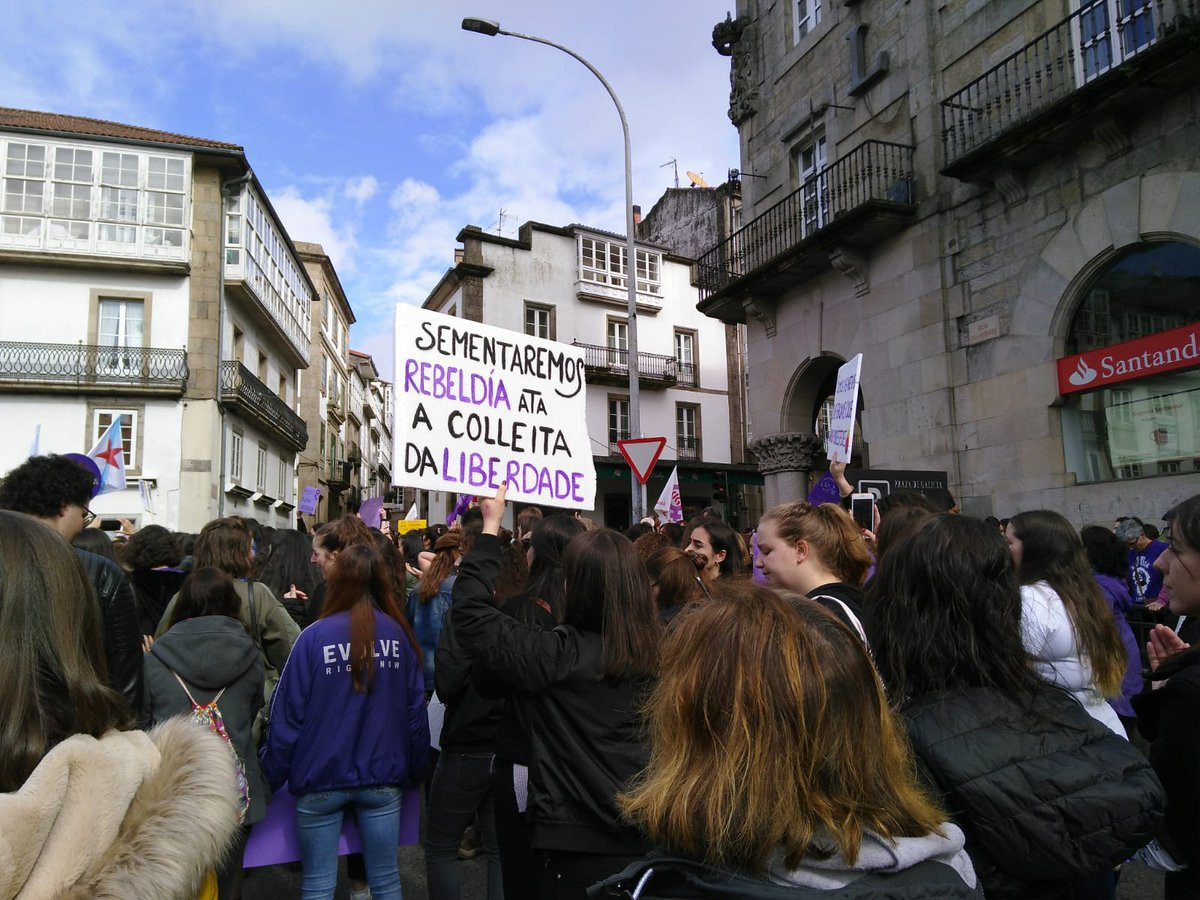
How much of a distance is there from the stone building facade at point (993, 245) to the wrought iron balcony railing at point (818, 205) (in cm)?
5

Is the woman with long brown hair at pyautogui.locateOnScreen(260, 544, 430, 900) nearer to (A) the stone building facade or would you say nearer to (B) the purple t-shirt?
(B) the purple t-shirt

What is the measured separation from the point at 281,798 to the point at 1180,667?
350 cm

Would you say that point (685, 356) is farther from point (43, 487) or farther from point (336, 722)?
point (43, 487)

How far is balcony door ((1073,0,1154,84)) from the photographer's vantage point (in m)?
8.80

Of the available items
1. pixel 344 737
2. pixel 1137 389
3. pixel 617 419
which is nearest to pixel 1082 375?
pixel 1137 389

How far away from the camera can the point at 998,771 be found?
5.92ft

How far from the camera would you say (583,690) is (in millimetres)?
2547

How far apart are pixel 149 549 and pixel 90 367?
2199 cm

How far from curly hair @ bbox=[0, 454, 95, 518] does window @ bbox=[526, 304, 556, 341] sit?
2569 cm

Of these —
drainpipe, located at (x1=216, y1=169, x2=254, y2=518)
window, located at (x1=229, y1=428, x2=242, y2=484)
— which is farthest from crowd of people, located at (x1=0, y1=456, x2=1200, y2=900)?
window, located at (x1=229, y1=428, x2=242, y2=484)

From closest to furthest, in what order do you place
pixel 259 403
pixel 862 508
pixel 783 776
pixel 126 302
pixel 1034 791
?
pixel 783 776
pixel 1034 791
pixel 862 508
pixel 126 302
pixel 259 403

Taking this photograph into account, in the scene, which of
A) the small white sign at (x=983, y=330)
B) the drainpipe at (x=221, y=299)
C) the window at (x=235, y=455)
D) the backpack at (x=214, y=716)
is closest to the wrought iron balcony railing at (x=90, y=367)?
the drainpipe at (x=221, y=299)

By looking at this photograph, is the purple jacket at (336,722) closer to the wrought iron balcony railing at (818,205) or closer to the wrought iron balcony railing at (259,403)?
the wrought iron balcony railing at (818,205)

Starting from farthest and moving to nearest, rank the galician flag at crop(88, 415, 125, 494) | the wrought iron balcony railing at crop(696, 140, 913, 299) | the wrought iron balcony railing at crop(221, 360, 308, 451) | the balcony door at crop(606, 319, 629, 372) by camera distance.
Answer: the balcony door at crop(606, 319, 629, 372), the wrought iron balcony railing at crop(221, 360, 308, 451), the wrought iron balcony railing at crop(696, 140, 913, 299), the galician flag at crop(88, 415, 125, 494)
